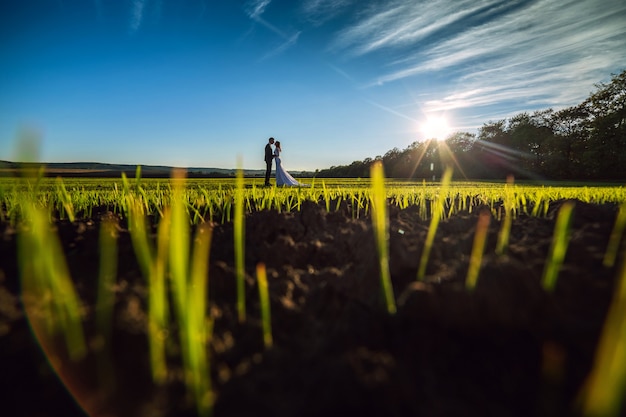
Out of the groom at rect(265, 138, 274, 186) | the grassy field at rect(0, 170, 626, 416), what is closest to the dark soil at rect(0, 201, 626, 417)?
the grassy field at rect(0, 170, 626, 416)

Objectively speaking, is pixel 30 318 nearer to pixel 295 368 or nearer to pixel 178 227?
pixel 178 227

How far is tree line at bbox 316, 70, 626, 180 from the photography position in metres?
22.1

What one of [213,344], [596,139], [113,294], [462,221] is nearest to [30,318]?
[113,294]

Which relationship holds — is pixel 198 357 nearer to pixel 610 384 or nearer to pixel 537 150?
pixel 610 384

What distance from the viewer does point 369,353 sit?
656 millimetres

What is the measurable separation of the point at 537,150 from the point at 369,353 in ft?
113

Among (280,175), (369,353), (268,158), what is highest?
(268,158)

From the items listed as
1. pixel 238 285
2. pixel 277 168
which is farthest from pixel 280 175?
pixel 238 285

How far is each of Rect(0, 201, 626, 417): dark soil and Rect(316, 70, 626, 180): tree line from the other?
27686mm

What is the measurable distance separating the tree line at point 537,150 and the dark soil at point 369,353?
27.7 metres

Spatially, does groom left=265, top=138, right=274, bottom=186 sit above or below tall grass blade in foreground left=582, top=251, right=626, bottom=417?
above

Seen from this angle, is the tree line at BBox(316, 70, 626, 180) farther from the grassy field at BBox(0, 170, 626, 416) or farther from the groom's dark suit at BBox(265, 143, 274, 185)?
the grassy field at BBox(0, 170, 626, 416)

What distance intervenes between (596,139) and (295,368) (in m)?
30.1

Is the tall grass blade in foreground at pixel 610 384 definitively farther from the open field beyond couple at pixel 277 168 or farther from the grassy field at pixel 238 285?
the open field beyond couple at pixel 277 168
